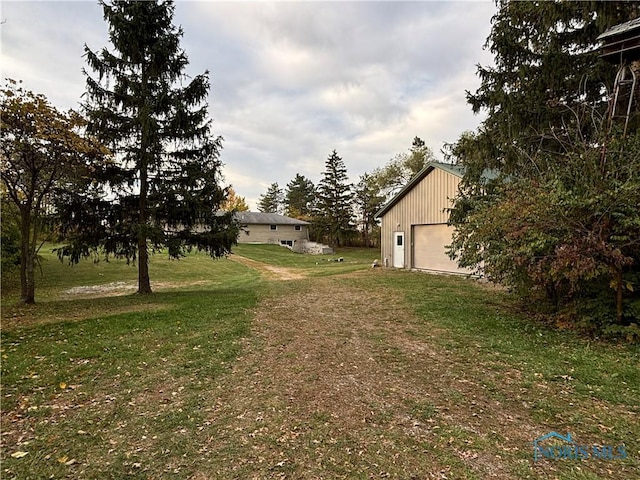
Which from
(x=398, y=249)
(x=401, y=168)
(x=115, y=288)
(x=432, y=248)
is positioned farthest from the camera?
(x=401, y=168)

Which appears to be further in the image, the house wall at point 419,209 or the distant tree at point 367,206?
the distant tree at point 367,206

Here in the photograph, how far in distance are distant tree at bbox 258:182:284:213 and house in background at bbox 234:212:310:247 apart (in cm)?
2701

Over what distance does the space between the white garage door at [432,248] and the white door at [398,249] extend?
791 millimetres

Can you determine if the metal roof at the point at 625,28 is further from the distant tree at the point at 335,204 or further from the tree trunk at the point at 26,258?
the distant tree at the point at 335,204

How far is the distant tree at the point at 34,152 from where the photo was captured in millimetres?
7004

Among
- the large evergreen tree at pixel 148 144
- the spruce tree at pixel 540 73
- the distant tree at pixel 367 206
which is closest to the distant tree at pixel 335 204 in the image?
the distant tree at pixel 367 206

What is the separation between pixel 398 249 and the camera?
17453 millimetres

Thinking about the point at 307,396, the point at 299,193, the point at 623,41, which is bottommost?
the point at 307,396

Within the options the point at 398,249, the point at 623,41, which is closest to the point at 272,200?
the point at 398,249

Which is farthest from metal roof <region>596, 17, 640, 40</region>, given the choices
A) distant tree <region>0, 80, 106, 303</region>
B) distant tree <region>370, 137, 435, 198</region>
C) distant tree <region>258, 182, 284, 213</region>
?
distant tree <region>258, 182, 284, 213</region>

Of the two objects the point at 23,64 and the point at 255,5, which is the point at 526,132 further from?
the point at 23,64
